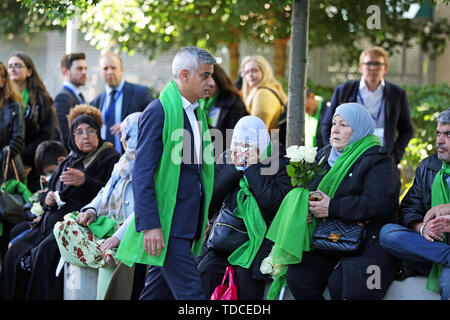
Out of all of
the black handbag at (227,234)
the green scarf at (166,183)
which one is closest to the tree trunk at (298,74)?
the black handbag at (227,234)

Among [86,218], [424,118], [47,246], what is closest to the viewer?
[86,218]

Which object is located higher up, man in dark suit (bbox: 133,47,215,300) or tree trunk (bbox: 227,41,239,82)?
tree trunk (bbox: 227,41,239,82)

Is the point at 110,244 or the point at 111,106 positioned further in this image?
the point at 111,106

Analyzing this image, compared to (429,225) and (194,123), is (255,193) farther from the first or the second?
(429,225)

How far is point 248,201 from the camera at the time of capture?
5.84 m

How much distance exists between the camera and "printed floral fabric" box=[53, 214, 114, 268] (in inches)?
248

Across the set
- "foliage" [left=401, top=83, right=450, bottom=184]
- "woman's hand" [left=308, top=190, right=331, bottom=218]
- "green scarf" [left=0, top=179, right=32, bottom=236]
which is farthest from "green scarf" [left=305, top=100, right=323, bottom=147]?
"woman's hand" [left=308, top=190, right=331, bottom=218]

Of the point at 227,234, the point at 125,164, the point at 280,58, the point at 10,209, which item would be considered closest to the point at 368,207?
the point at 227,234

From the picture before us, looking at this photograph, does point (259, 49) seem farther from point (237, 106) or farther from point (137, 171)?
point (137, 171)

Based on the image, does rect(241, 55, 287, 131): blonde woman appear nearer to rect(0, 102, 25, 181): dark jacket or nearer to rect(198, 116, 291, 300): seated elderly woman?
rect(198, 116, 291, 300): seated elderly woman

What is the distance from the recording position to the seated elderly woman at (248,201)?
5723 mm

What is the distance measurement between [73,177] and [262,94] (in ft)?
7.45

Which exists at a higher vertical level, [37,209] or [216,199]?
[216,199]

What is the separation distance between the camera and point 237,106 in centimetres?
801
